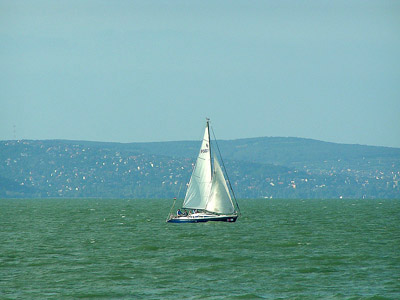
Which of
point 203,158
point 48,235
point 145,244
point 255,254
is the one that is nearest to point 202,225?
point 203,158

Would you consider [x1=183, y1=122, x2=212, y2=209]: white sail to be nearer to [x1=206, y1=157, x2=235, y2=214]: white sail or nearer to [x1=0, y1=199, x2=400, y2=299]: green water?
[x1=206, y1=157, x2=235, y2=214]: white sail

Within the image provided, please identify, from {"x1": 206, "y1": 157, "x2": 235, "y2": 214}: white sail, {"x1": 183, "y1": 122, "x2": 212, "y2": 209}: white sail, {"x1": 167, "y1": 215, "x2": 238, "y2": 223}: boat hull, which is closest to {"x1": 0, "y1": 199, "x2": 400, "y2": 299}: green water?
{"x1": 183, "y1": 122, "x2": 212, "y2": 209}: white sail

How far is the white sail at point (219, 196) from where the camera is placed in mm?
94062

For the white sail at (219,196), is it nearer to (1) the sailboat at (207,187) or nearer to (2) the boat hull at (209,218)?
(1) the sailboat at (207,187)

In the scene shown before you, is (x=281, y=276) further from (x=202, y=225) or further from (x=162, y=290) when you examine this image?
(x=202, y=225)

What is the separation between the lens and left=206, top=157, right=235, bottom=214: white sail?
309ft

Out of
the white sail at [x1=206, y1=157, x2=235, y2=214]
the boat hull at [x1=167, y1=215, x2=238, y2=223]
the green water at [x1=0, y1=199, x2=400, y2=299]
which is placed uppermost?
the white sail at [x1=206, y1=157, x2=235, y2=214]

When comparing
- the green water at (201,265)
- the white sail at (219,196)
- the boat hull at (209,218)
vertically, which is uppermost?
the white sail at (219,196)

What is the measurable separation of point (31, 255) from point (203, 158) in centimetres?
3457

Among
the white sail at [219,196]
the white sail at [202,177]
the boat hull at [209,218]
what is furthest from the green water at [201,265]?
the boat hull at [209,218]

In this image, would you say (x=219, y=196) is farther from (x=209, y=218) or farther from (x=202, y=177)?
(x=209, y=218)

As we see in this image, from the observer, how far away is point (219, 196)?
95375 mm

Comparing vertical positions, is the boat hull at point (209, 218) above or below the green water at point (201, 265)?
above

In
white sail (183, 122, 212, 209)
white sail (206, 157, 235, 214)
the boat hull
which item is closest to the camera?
white sail (183, 122, 212, 209)
